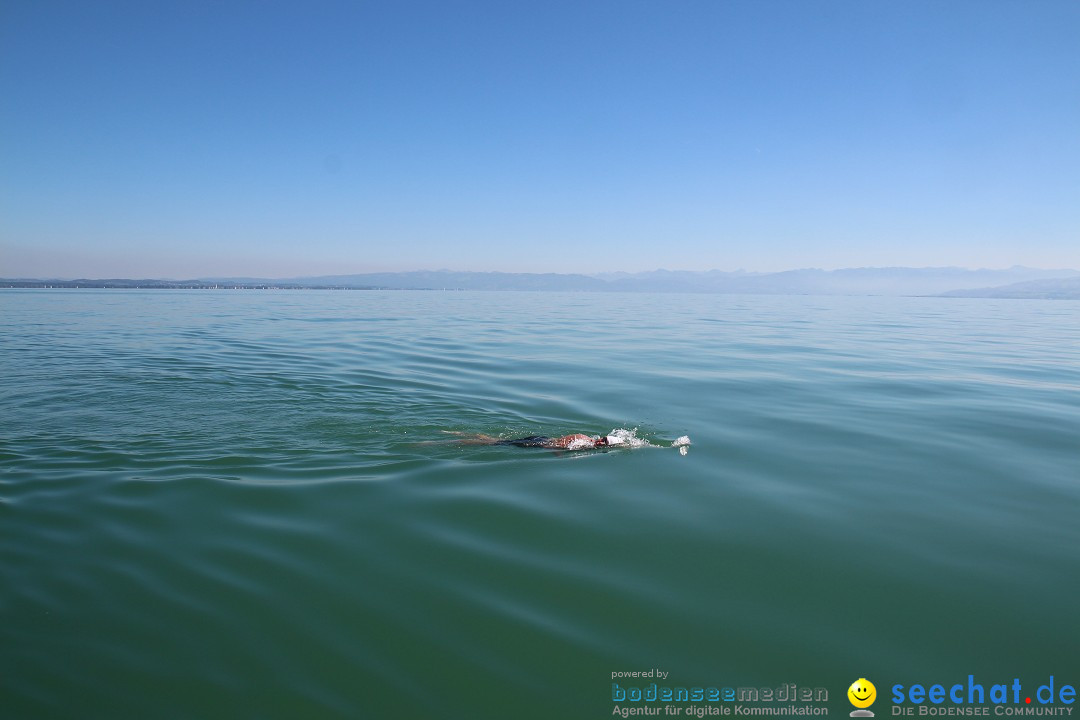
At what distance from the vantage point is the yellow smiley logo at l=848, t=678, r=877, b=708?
3547 millimetres

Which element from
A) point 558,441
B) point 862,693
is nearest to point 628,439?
point 558,441

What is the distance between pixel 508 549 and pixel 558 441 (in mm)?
3221

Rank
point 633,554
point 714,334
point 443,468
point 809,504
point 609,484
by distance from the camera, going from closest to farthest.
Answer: point 633,554 < point 809,504 < point 609,484 < point 443,468 < point 714,334

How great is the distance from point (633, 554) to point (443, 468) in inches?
122

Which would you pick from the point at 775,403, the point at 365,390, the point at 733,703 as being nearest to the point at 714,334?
the point at 775,403

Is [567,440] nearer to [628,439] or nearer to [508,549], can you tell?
[628,439]

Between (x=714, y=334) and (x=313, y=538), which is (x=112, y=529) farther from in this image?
(x=714, y=334)

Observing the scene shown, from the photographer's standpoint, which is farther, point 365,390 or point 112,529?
point 365,390

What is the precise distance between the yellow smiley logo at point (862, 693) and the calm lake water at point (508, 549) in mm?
103

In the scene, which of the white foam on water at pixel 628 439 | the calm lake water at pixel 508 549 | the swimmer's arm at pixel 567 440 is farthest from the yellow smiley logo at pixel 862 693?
the swimmer's arm at pixel 567 440

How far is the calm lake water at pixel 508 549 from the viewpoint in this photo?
3695mm

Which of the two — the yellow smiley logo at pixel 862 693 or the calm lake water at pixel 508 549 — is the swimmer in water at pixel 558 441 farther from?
the yellow smiley logo at pixel 862 693

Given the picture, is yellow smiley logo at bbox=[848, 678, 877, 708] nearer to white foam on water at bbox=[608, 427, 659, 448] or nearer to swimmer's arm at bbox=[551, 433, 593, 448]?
white foam on water at bbox=[608, 427, 659, 448]

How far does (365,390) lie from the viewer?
12227 millimetres
